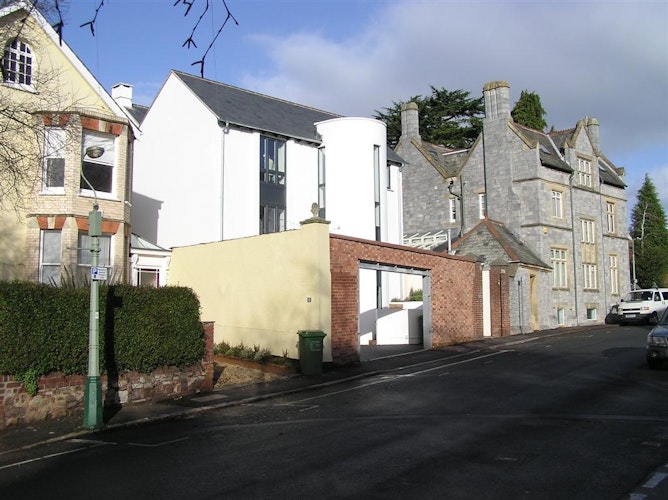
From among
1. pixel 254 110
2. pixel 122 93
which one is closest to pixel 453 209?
pixel 254 110

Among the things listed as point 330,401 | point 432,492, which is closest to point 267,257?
point 330,401

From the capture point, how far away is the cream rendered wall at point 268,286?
18.0m

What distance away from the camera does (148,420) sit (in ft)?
38.0

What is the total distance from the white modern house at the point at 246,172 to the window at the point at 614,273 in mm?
17870

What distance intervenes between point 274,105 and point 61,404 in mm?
23695

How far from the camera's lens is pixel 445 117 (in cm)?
5522

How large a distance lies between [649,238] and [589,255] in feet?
123

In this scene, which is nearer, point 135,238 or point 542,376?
point 542,376

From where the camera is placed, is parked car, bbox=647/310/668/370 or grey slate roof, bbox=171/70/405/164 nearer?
parked car, bbox=647/310/668/370

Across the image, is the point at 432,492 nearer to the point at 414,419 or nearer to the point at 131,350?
the point at 414,419

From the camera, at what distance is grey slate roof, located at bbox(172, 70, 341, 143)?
28025 millimetres

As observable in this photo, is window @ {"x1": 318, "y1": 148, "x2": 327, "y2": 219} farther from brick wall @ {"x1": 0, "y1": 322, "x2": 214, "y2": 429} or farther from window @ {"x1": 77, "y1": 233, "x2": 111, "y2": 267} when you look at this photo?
brick wall @ {"x1": 0, "y1": 322, "x2": 214, "y2": 429}

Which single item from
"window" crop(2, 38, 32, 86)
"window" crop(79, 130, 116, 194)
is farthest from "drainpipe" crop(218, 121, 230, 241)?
"window" crop(2, 38, 32, 86)

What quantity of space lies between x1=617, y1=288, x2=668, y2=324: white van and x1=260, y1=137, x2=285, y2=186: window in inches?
784
